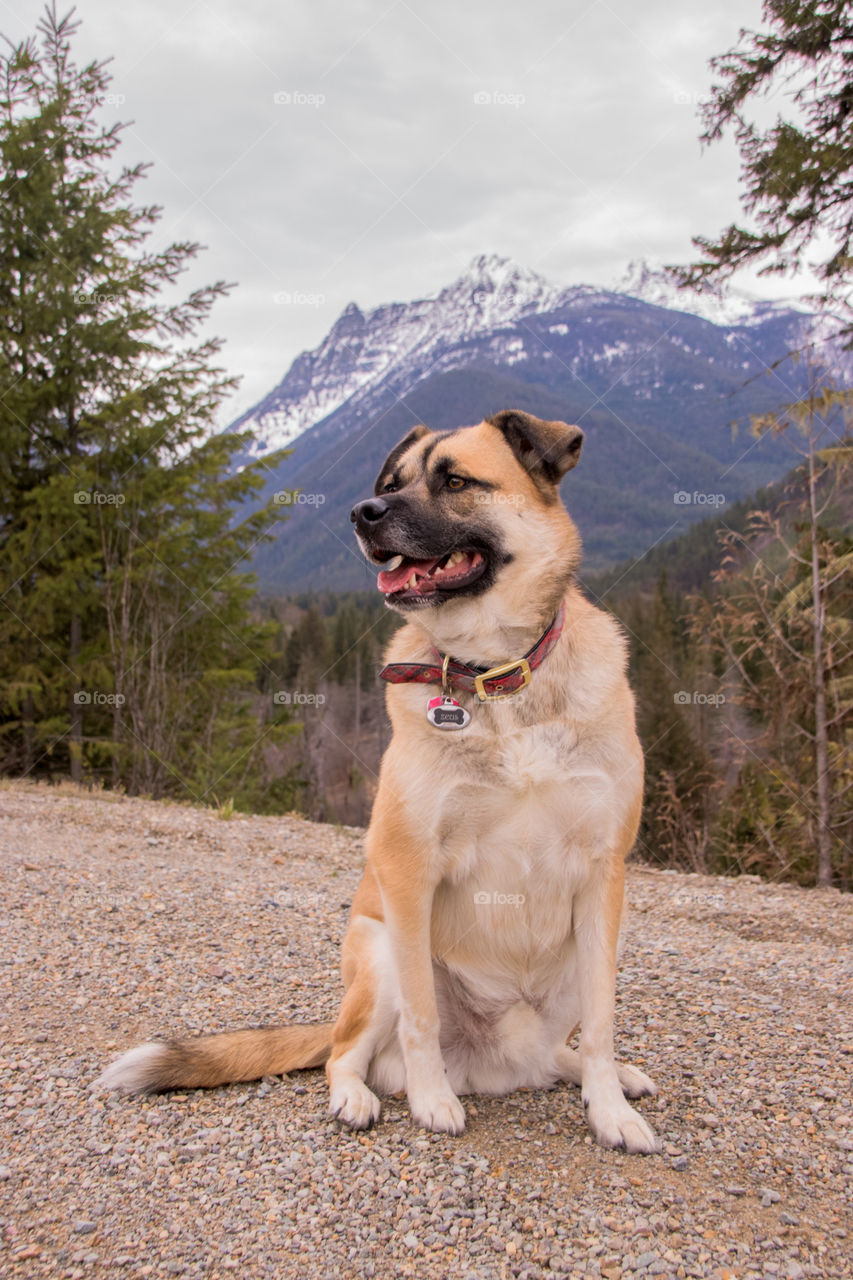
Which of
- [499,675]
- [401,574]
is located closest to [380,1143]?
[499,675]

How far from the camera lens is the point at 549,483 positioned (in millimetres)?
3426

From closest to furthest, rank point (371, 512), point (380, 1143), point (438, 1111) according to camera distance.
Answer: point (380, 1143) < point (438, 1111) < point (371, 512)

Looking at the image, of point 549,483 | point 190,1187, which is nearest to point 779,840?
point 549,483

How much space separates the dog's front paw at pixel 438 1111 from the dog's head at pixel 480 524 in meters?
1.76

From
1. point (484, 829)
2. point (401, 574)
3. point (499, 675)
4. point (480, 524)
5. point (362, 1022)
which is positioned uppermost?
point (480, 524)

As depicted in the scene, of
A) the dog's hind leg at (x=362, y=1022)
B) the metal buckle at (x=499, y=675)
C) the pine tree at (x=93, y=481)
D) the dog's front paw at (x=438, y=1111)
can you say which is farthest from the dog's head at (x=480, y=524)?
the pine tree at (x=93, y=481)

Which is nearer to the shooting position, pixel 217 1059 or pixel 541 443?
pixel 217 1059

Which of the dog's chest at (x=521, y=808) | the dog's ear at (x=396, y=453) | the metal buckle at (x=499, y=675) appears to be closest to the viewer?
the dog's chest at (x=521, y=808)

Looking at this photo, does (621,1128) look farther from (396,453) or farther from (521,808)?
(396,453)

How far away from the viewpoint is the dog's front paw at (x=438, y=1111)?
2.94m

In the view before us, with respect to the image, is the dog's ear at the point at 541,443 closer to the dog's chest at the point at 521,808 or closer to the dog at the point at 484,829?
the dog at the point at 484,829

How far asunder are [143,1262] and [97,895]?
375 centimetres

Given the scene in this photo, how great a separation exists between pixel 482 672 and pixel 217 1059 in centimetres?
178

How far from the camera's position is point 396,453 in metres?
3.88
